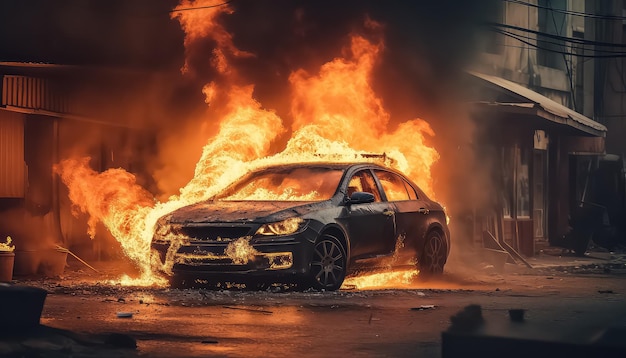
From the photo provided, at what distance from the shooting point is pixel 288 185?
14.4 meters

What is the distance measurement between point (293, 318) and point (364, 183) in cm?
438

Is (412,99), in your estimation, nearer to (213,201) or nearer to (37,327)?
(213,201)

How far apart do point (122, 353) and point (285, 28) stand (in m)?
14.0

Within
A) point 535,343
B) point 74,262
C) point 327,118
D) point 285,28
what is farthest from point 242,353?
point 285,28

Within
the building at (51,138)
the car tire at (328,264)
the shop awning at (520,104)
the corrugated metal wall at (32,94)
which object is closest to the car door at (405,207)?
the car tire at (328,264)

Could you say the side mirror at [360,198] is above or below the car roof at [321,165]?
below

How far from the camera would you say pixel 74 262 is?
19078 millimetres

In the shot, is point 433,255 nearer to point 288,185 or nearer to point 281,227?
point 288,185

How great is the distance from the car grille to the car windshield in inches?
49.1

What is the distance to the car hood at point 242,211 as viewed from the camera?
42.9 ft

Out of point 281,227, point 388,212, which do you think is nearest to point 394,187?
point 388,212

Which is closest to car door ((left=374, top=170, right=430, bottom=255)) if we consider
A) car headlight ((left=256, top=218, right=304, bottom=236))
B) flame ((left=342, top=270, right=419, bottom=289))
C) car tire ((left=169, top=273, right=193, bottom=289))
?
flame ((left=342, top=270, right=419, bottom=289))

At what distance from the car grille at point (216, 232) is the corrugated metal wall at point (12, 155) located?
18.3ft

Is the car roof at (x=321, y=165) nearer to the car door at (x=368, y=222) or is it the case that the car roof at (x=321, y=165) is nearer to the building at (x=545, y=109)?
the car door at (x=368, y=222)
